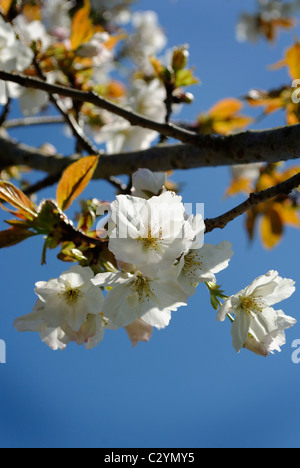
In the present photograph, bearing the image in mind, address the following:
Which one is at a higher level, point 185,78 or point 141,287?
→ point 185,78

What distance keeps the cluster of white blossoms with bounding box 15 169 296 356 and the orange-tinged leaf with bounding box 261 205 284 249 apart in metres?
1.29

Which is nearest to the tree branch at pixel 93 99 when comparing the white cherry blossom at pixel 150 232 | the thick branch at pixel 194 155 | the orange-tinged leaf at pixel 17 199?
the thick branch at pixel 194 155

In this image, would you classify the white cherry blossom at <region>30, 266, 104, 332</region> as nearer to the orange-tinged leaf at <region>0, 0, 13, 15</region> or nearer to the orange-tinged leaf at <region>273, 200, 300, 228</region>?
the orange-tinged leaf at <region>0, 0, 13, 15</region>

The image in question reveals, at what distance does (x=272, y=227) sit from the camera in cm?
206

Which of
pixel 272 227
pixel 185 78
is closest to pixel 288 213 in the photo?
pixel 272 227

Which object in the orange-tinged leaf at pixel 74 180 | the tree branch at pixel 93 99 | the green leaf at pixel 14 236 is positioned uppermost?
the tree branch at pixel 93 99

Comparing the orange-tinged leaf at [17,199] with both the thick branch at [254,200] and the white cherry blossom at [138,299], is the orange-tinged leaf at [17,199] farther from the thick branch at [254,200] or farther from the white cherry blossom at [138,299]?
the thick branch at [254,200]

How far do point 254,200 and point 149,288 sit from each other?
24cm

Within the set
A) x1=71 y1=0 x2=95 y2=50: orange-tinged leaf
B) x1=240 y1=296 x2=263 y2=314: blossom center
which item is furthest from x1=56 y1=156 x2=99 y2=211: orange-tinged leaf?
x1=71 y1=0 x2=95 y2=50: orange-tinged leaf

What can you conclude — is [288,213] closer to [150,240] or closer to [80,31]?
[80,31]

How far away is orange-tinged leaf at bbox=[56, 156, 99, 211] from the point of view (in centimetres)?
95

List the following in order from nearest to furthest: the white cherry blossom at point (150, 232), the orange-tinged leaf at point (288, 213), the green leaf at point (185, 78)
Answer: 1. the white cherry blossom at point (150, 232)
2. the green leaf at point (185, 78)
3. the orange-tinged leaf at point (288, 213)

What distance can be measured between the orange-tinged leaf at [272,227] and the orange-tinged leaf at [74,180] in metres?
1.29

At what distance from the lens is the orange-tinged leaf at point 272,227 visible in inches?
80.5
